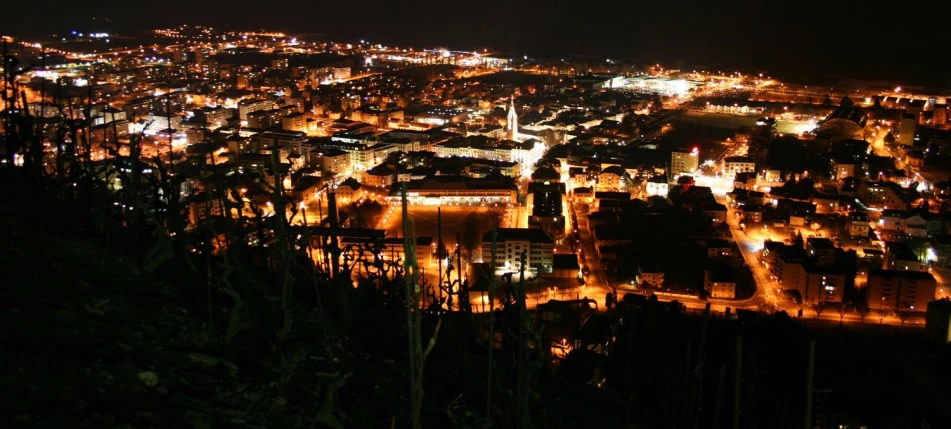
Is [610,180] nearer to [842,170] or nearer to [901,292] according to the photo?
[842,170]

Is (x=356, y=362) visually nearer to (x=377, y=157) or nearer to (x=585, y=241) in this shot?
(x=585, y=241)

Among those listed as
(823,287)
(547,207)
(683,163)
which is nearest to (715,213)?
(547,207)

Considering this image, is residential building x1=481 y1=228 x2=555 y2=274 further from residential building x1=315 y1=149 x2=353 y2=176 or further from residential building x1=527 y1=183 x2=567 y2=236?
residential building x1=315 y1=149 x2=353 y2=176

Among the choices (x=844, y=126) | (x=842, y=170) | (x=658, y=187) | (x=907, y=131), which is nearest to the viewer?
(x=658, y=187)

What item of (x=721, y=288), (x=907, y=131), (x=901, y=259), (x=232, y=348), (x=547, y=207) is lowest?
(x=721, y=288)

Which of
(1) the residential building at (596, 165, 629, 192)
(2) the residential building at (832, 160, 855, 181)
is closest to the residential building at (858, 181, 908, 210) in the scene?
(2) the residential building at (832, 160, 855, 181)

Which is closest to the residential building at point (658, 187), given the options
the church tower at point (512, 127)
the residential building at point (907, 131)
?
the church tower at point (512, 127)

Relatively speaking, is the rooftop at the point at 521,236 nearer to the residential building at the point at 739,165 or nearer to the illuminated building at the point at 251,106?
the residential building at the point at 739,165

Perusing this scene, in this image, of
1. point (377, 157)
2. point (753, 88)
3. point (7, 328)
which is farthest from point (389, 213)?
point (753, 88)
